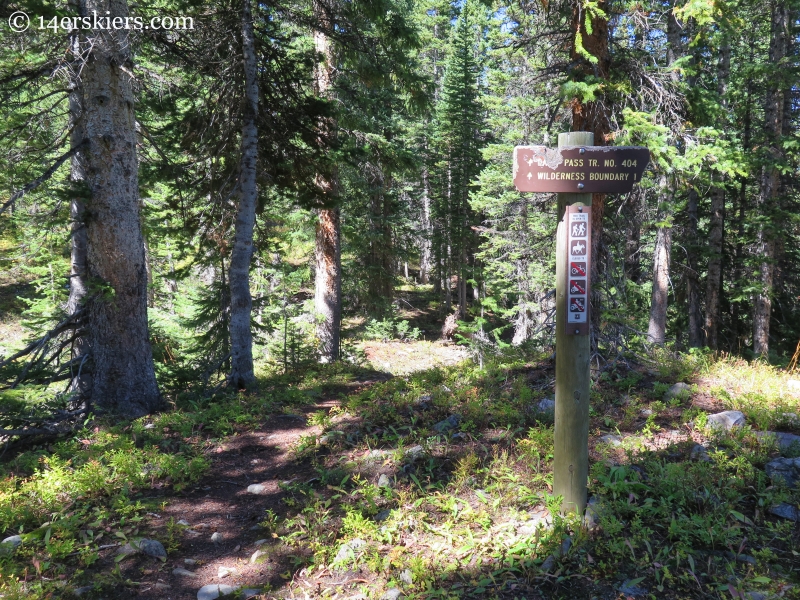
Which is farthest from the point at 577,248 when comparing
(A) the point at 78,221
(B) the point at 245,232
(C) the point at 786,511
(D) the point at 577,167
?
(A) the point at 78,221

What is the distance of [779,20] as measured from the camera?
1446 cm

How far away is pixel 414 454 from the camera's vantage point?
577cm

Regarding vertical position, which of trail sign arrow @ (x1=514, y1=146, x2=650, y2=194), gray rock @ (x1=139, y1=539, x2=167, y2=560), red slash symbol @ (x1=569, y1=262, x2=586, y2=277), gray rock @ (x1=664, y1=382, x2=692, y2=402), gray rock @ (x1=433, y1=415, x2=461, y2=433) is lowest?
gray rock @ (x1=139, y1=539, x2=167, y2=560)

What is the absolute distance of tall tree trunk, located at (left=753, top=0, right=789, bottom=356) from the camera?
14664 millimetres

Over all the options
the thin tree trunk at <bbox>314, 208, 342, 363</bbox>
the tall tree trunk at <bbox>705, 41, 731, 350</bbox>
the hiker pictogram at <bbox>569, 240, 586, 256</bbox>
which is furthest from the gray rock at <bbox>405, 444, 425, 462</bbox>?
the tall tree trunk at <bbox>705, 41, 731, 350</bbox>

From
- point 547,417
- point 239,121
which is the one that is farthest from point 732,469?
point 239,121

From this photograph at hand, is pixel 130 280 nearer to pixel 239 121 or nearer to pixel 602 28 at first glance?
pixel 239 121

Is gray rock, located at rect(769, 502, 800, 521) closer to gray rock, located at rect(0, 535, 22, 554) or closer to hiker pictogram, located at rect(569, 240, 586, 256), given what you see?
hiker pictogram, located at rect(569, 240, 586, 256)

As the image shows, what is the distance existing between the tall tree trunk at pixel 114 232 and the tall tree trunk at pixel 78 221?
0.49 ft

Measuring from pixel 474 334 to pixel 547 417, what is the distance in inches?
280

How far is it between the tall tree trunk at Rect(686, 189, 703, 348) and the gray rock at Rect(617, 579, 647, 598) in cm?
1674

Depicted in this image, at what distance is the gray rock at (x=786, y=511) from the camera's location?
4.32 metres

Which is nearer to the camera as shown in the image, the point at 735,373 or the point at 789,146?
the point at 735,373

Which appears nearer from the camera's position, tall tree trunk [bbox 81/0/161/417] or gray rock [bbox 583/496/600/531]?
gray rock [bbox 583/496/600/531]
